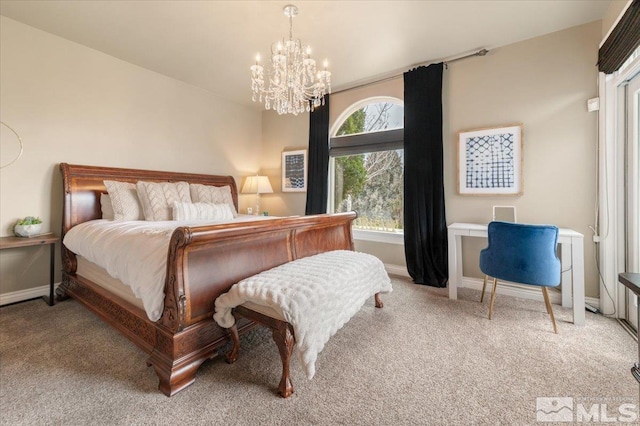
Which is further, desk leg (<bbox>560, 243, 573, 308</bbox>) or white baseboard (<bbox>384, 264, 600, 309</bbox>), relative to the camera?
white baseboard (<bbox>384, 264, 600, 309</bbox>)

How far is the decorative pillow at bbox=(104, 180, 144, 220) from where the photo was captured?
9.04 ft

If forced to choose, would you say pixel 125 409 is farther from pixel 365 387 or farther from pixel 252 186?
pixel 252 186

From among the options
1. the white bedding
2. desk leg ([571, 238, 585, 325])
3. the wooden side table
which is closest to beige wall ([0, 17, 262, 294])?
the wooden side table

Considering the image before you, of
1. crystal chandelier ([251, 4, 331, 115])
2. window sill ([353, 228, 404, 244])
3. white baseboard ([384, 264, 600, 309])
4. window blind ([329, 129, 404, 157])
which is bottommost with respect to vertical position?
white baseboard ([384, 264, 600, 309])

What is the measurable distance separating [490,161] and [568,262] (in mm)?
1205

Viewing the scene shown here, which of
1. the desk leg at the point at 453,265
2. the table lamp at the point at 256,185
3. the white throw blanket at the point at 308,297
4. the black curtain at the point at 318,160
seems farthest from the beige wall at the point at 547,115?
the table lamp at the point at 256,185

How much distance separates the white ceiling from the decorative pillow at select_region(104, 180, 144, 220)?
1.56 m

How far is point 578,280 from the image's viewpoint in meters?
2.14

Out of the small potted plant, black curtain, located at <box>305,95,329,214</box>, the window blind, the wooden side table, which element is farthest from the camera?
black curtain, located at <box>305,95,329,214</box>

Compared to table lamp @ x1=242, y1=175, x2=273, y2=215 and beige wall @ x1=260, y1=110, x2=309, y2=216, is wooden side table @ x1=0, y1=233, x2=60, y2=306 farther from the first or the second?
beige wall @ x1=260, y1=110, x2=309, y2=216

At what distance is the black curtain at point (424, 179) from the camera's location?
10.3 feet

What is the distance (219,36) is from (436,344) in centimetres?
346

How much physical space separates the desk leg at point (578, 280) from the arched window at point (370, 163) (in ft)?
5.84

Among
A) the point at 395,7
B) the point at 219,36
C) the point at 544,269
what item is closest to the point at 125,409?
the point at 544,269
